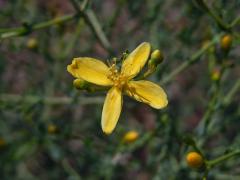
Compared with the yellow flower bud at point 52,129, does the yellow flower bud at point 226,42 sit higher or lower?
lower

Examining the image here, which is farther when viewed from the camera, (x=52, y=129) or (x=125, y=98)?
(x=52, y=129)

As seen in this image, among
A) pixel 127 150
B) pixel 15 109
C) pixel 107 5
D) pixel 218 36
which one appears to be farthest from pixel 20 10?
pixel 107 5

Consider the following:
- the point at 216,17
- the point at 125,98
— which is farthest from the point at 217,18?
the point at 125,98

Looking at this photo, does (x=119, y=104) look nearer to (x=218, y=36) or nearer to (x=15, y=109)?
(x=218, y=36)

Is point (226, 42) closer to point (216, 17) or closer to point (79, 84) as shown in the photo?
point (216, 17)

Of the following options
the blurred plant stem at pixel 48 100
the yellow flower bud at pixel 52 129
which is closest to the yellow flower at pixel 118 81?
the blurred plant stem at pixel 48 100

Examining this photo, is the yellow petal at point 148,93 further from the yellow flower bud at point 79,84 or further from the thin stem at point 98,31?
the thin stem at point 98,31
